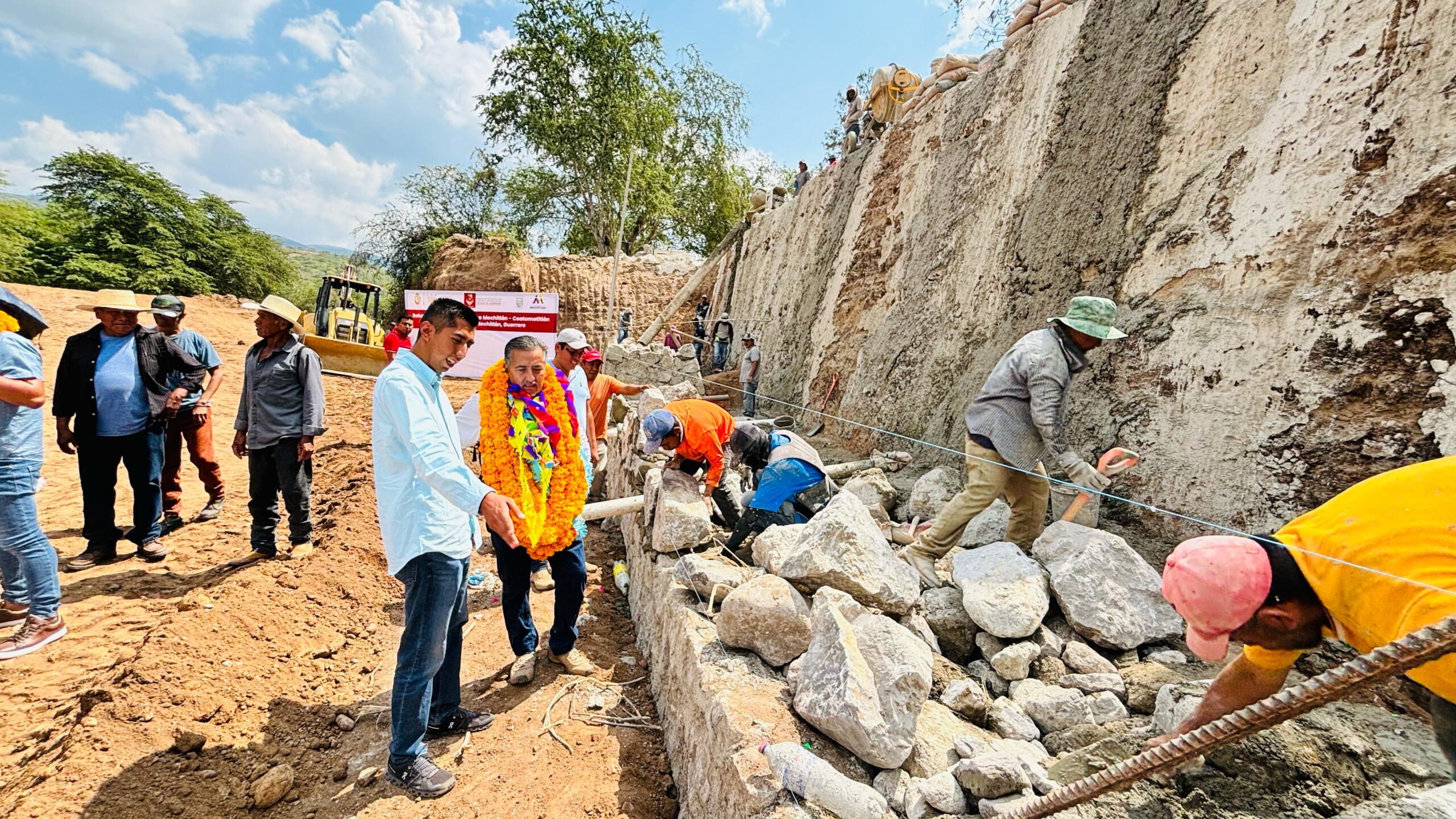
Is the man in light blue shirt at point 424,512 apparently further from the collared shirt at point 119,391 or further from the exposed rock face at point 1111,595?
the collared shirt at point 119,391

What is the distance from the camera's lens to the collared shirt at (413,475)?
190 centimetres

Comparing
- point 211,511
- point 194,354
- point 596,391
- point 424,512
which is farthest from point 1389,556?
point 211,511

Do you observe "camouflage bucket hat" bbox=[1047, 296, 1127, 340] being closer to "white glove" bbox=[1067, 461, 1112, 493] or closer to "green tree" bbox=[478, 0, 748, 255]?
"white glove" bbox=[1067, 461, 1112, 493]

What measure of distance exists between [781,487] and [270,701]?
8.96 ft

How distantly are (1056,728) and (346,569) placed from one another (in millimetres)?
4103

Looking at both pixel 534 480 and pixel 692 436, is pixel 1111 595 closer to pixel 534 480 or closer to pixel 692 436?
pixel 692 436

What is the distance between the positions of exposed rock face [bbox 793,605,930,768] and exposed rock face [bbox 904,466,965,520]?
184cm

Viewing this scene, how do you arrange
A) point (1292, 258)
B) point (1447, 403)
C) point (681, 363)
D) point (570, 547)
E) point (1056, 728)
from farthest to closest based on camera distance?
point (681, 363), point (570, 547), point (1292, 258), point (1447, 403), point (1056, 728)

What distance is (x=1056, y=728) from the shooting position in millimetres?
1914

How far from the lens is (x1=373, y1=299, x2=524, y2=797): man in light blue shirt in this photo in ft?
6.27

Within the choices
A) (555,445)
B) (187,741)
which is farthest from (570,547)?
(187,741)

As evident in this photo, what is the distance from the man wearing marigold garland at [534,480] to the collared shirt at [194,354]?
2857 mm

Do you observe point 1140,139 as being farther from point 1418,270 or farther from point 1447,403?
point 1447,403

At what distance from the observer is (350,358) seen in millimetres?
9539
